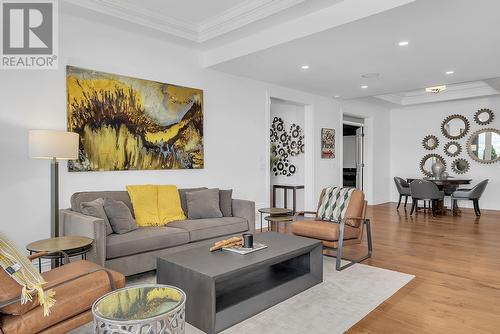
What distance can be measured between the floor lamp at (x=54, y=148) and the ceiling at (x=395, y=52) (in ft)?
8.21

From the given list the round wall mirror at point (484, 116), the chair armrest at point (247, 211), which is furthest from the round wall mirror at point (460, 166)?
the chair armrest at point (247, 211)

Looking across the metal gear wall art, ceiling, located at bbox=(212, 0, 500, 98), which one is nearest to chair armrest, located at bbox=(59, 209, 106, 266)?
ceiling, located at bbox=(212, 0, 500, 98)

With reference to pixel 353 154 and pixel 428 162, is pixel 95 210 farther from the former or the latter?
pixel 428 162

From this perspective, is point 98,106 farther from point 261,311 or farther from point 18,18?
point 261,311

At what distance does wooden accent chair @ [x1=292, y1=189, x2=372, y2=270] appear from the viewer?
12.2 ft

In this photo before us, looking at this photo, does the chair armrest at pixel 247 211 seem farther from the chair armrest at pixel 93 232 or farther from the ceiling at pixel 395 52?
the ceiling at pixel 395 52

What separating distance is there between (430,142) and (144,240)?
8.53 m

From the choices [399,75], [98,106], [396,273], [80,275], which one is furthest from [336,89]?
[80,275]

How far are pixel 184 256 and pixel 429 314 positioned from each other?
6.54 ft

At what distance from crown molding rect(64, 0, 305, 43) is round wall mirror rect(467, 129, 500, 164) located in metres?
7.18

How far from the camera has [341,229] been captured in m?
3.69

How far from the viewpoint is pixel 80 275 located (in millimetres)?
2102

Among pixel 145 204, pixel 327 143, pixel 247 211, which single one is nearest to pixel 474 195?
pixel 327 143
